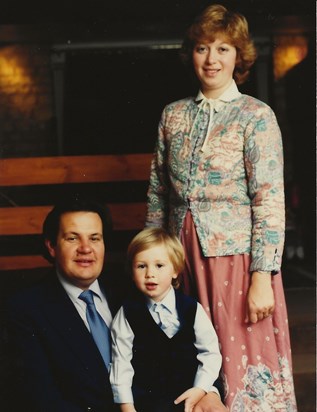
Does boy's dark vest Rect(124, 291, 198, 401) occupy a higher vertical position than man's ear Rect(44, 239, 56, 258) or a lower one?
lower

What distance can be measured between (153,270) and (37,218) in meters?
2.60

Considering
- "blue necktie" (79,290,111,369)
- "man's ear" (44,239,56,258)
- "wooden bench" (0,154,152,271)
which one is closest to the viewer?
"blue necktie" (79,290,111,369)

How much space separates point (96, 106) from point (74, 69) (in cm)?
44

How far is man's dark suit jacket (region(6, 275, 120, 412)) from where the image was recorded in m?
2.09

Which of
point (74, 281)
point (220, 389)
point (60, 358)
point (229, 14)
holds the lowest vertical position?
point (220, 389)

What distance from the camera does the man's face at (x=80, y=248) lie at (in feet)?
7.20

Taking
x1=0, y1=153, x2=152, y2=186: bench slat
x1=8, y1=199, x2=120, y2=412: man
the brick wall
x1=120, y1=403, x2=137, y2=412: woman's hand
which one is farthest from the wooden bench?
x1=120, y1=403, x2=137, y2=412: woman's hand

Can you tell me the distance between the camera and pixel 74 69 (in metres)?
6.07

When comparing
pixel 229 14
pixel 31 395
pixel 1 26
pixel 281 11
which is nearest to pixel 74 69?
pixel 1 26

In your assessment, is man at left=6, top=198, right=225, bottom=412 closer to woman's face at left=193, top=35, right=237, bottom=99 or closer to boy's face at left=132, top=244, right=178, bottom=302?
boy's face at left=132, top=244, right=178, bottom=302

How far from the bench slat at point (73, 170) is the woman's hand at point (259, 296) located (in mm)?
2437

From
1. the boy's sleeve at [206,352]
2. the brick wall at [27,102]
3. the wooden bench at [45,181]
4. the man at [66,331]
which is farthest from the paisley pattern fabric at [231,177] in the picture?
the brick wall at [27,102]

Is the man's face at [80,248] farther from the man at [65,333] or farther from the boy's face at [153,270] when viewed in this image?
the boy's face at [153,270]

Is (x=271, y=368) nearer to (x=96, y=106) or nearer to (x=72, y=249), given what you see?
(x=72, y=249)
